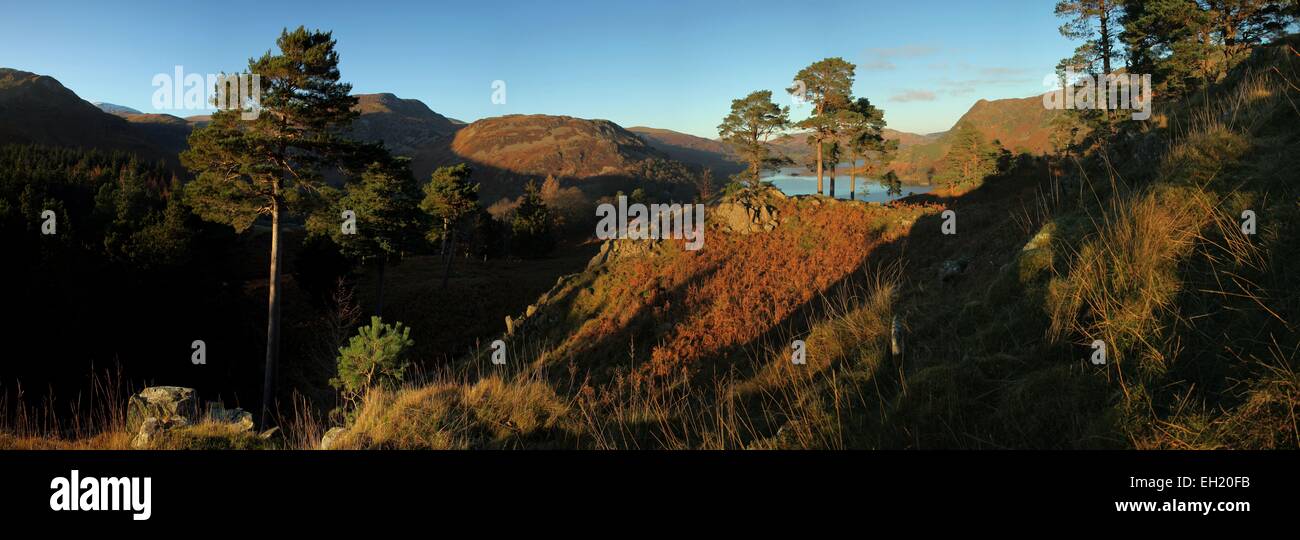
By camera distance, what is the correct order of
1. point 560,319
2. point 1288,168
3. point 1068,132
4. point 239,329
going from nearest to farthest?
point 1288,168, point 560,319, point 239,329, point 1068,132

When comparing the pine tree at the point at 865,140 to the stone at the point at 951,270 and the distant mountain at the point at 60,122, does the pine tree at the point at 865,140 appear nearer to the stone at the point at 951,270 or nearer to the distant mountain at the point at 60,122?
the stone at the point at 951,270

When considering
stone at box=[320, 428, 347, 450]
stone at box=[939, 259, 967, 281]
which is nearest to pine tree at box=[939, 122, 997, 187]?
stone at box=[939, 259, 967, 281]

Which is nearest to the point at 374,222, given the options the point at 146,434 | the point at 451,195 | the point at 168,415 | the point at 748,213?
the point at 451,195

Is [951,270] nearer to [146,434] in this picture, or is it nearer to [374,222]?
[146,434]

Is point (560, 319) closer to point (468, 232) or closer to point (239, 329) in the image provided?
point (239, 329)

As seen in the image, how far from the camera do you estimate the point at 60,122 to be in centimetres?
12975

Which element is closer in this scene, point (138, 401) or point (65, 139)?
point (138, 401)

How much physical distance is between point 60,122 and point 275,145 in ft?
Answer: 576

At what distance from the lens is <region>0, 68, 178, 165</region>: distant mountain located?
11931cm

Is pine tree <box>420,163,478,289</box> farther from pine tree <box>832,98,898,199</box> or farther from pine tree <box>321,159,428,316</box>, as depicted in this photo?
pine tree <box>832,98,898,199</box>

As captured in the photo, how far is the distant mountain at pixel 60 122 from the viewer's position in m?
119

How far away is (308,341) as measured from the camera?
1281 inches
